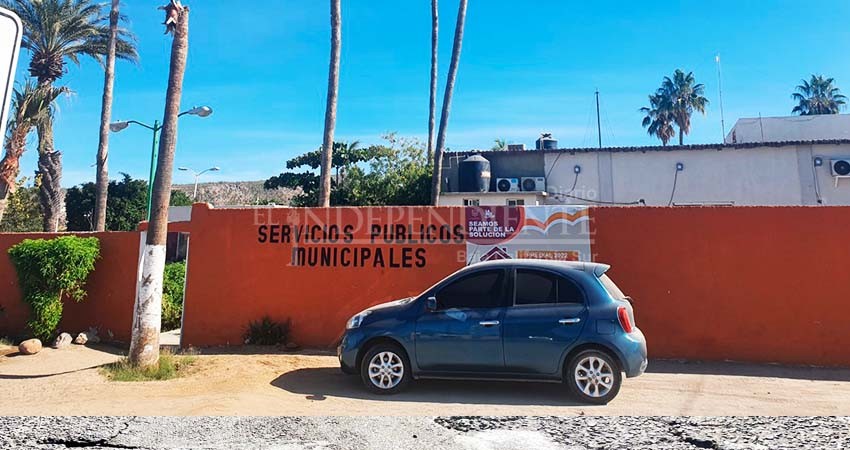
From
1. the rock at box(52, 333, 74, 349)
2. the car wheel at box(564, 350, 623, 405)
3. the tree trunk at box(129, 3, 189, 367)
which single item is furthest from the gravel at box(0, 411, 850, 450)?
the rock at box(52, 333, 74, 349)

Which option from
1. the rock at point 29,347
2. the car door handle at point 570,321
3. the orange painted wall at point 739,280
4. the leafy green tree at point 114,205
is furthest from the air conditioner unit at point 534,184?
the leafy green tree at point 114,205

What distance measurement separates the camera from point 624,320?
6.23m

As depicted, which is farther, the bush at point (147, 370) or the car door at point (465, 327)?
the bush at point (147, 370)

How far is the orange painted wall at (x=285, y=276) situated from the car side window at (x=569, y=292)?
10.3 feet

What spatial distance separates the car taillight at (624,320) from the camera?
20.4 feet

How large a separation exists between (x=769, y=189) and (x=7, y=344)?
23.6 metres

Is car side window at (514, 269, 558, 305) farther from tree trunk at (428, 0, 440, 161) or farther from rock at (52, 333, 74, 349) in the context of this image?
tree trunk at (428, 0, 440, 161)

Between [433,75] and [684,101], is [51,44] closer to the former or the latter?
[433,75]

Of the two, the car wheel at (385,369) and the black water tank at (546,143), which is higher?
the black water tank at (546,143)

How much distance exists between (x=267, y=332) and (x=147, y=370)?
228cm

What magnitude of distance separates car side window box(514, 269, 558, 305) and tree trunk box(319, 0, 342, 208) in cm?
1057

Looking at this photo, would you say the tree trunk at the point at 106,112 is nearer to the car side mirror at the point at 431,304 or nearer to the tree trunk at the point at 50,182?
the tree trunk at the point at 50,182

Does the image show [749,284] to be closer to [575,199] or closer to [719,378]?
[719,378]

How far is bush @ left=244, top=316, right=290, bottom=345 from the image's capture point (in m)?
9.61
